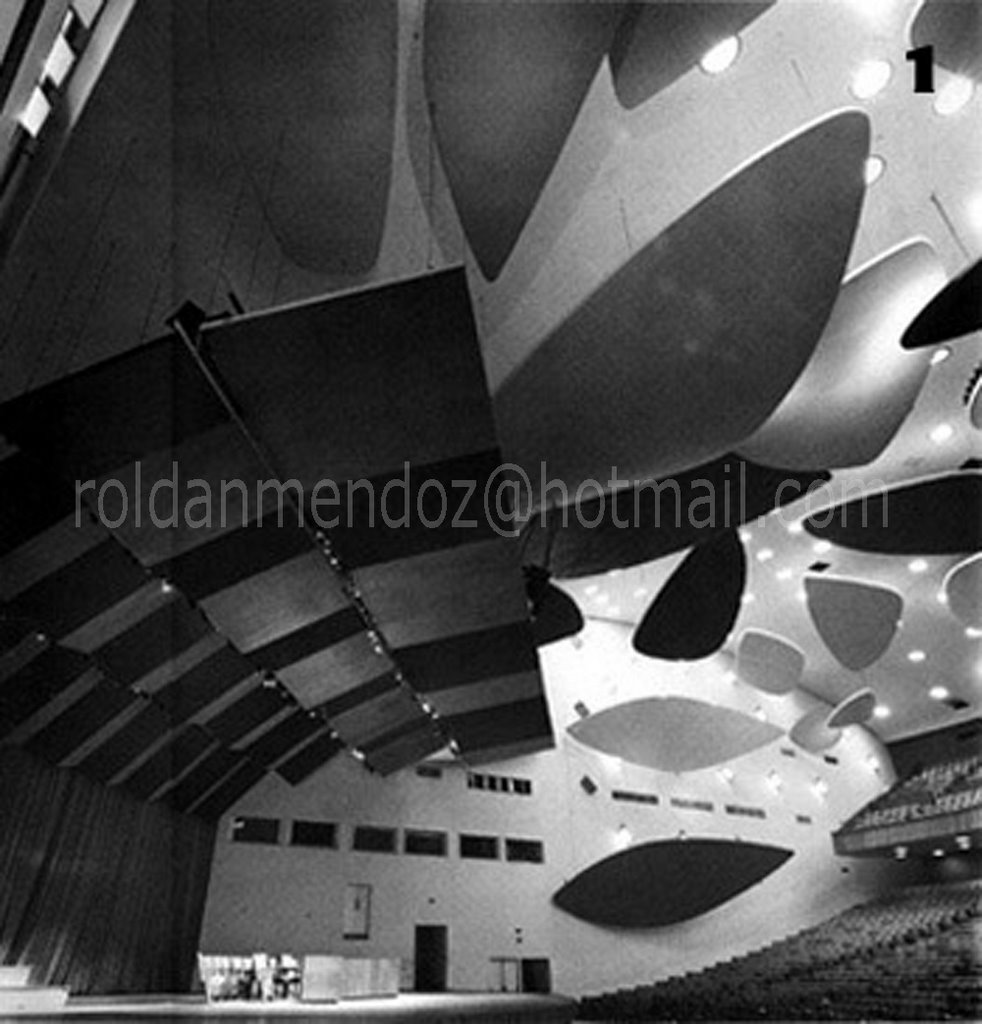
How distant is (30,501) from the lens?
985 centimetres

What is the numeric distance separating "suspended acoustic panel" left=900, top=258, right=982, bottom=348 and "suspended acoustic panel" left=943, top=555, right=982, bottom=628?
31.4ft

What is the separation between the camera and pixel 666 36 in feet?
28.4

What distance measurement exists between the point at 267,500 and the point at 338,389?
8.92ft

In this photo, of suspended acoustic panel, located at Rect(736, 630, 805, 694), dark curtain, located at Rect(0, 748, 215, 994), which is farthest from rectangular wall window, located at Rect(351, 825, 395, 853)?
suspended acoustic panel, located at Rect(736, 630, 805, 694)

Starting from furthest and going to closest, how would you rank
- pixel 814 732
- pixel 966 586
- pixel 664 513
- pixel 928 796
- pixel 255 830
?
pixel 814 732 < pixel 928 796 < pixel 255 830 < pixel 966 586 < pixel 664 513

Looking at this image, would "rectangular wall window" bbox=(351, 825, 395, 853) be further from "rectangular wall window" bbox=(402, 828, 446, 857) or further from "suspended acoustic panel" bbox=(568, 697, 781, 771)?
"suspended acoustic panel" bbox=(568, 697, 781, 771)

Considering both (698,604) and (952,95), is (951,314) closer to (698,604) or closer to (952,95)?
(952,95)

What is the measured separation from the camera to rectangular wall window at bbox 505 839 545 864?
2666 cm

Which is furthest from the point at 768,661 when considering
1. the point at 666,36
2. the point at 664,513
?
the point at 666,36

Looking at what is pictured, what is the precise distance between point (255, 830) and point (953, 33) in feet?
76.0

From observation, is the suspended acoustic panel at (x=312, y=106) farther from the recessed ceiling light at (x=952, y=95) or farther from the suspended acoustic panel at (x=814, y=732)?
the suspended acoustic panel at (x=814, y=732)

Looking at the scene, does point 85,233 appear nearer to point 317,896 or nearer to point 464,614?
point 464,614

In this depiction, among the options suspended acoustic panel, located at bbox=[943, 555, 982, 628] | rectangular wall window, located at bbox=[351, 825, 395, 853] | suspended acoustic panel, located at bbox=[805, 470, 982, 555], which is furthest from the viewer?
rectangular wall window, located at bbox=[351, 825, 395, 853]

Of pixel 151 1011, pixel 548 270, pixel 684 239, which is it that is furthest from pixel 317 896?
pixel 684 239
